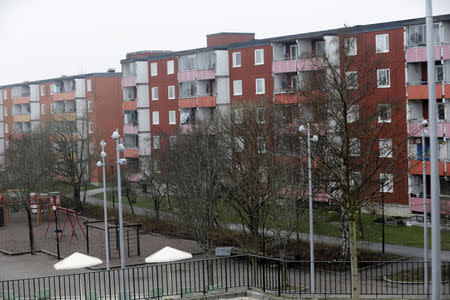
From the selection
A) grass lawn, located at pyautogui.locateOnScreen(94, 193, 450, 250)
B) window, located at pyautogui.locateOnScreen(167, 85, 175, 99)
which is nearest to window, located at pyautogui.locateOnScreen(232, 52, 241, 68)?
window, located at pyautogui.locateOnScreen(167, 85, 175, 99)

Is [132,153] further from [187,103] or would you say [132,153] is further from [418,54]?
[418,54]

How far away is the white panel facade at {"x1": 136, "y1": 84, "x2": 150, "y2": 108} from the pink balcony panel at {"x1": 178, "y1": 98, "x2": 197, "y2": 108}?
22.7 feet

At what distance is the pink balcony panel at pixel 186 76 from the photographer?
207ft

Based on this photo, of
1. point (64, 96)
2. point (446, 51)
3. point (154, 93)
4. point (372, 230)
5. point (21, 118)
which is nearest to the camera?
point (372, 230)

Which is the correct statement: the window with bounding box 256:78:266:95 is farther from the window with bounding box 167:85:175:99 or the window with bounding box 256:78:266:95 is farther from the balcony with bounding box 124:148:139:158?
the balcony with bounding box 124:148:139:158

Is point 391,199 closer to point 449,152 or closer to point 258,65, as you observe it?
point 449,152

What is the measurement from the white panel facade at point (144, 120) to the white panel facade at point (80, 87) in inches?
577

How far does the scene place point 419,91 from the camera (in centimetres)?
4350

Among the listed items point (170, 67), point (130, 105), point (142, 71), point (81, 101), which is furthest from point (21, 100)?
point (170, 67)

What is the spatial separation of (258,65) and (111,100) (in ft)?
98.7

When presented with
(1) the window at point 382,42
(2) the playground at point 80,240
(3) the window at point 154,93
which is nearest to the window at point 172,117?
(3) the window at point 154,93

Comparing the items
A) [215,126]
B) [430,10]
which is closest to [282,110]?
[215,126]

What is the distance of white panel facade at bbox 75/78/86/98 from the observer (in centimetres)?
8206

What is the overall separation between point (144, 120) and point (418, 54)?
3517 centimetres
